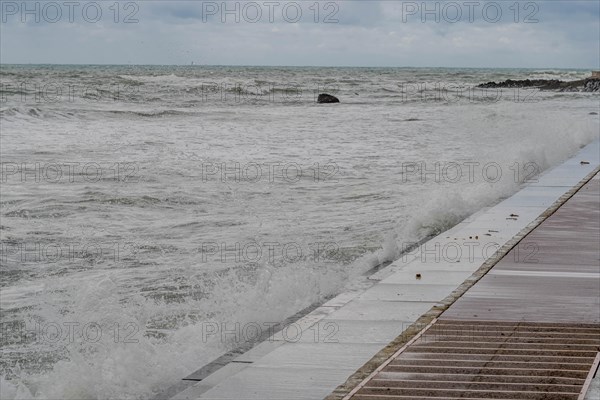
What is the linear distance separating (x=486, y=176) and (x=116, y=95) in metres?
49.0

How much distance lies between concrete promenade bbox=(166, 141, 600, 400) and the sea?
0.65 meters

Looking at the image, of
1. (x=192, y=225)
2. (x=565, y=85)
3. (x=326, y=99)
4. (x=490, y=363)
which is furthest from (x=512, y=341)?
(x=565, y=85)

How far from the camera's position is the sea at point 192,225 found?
26.7 feet

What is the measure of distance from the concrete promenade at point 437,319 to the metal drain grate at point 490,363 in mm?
16

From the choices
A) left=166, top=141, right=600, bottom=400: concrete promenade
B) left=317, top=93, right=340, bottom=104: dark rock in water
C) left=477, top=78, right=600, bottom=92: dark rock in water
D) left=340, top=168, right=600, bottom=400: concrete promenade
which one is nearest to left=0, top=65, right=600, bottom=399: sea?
left=166, top=141, right=600, bottom=400: concrete promenade

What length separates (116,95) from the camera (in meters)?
64.9

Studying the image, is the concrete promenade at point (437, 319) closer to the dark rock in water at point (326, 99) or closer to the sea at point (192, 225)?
the sea at point (192, 225)

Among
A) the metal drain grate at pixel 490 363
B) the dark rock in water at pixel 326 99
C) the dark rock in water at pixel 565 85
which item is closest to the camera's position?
the metal drain grate at pixel 490 363

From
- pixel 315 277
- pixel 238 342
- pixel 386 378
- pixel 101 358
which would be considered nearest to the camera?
pixel 386 378

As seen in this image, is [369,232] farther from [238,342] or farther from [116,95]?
[116,95]

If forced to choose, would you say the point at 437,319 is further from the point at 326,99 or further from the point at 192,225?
the point at 326,99

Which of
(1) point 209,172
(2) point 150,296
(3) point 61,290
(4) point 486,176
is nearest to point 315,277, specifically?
(2) point 150,296

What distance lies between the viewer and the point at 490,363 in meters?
6.33

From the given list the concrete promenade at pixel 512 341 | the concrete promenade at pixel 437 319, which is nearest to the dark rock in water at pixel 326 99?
the concrete promenade at pixel 437 319
